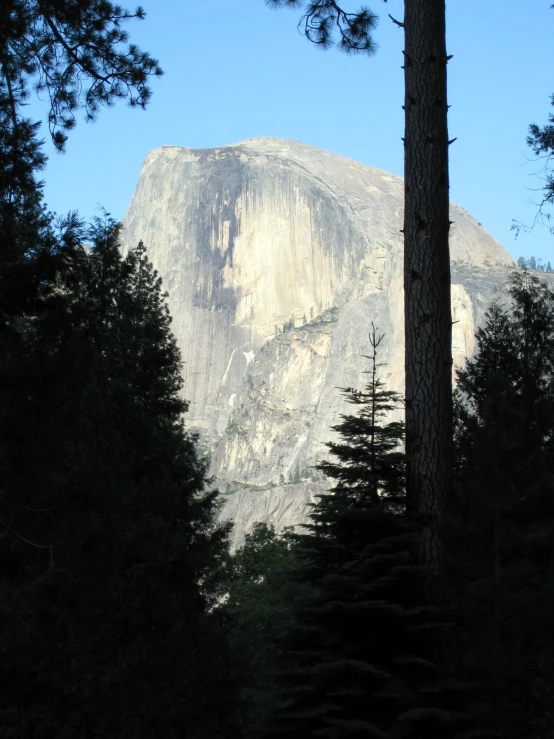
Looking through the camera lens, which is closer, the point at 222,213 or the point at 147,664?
the point at 147,664

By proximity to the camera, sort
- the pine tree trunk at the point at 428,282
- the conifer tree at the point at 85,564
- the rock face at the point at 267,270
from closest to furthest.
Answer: the conifer tree at the point at 85,564, the pine tree trunk at the point at 428,282, the rock face at the point at 267,270

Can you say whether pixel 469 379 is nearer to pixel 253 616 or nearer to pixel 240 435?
pixel 253 616

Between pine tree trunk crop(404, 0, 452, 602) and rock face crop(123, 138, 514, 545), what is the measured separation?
522 feet

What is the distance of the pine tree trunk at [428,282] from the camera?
645cm

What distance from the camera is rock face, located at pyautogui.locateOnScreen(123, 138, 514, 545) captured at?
17250cm

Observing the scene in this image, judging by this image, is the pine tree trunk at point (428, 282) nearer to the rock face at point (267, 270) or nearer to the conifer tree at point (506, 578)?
the conifer tree at point (506, 578)

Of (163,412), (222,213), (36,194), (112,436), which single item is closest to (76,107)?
(36,194)

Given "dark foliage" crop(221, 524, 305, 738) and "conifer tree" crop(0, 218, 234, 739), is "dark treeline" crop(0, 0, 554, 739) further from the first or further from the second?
"dark foliage" crop(221, 524, 305, 738)

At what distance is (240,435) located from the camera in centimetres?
17512

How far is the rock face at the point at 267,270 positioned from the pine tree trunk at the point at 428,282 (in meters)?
159

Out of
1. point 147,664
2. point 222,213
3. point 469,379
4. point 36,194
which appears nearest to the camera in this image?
point 36,194

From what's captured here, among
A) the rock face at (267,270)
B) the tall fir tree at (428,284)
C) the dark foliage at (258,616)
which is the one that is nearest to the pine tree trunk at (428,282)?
the tall fir tree at (428,284)

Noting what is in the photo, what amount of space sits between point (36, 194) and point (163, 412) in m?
10.8

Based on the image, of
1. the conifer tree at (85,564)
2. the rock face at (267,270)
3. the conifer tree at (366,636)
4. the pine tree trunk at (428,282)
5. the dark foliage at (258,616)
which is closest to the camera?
the conifer tree at (85,564)
